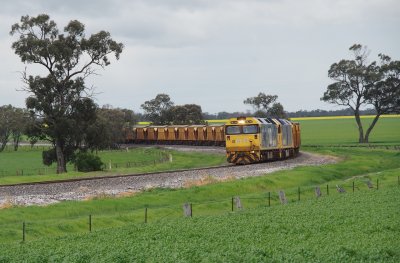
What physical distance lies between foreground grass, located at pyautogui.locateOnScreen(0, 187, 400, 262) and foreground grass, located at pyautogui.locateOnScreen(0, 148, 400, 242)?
2812mm

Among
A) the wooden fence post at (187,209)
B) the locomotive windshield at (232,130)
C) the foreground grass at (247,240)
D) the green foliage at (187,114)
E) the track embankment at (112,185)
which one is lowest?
the foreground grass at (247,240)

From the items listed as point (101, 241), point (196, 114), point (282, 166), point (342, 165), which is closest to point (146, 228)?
point (101, 241)

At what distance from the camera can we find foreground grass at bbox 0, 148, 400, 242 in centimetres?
2723

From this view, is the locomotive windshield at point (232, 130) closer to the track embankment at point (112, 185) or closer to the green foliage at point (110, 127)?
the track embankment at point (112, 185)

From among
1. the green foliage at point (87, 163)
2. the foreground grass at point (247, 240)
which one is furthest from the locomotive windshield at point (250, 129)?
the foreground grass at point (247, 240)

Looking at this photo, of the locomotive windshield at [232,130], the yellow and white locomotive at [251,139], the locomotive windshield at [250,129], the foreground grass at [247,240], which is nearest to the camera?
the foreground grass at [247,240]

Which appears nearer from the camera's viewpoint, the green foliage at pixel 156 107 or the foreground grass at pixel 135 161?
the foreground grass at pixel 135 161

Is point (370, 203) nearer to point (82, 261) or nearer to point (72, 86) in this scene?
point (82, 261)

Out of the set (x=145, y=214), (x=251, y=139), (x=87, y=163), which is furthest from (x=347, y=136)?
(x=145, y=214)

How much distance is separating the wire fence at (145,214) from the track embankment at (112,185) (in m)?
2.93

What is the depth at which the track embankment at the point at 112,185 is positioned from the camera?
3269cm

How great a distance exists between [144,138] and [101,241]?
9542 centimetres

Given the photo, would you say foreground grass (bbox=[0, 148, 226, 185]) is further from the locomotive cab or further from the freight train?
the locomotive cab

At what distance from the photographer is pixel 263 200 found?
35406mm
